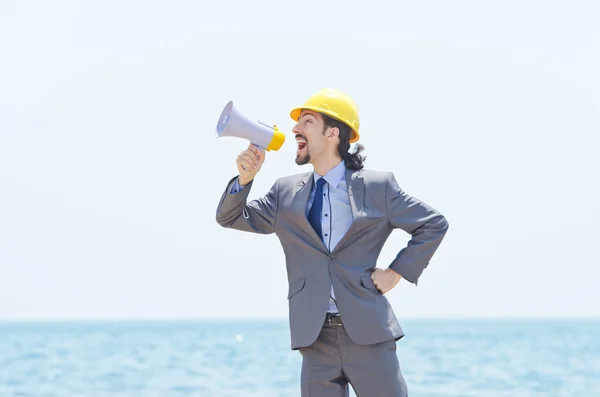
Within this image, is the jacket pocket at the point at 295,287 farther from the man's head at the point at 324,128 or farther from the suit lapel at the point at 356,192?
the man's head at the point at 324,128

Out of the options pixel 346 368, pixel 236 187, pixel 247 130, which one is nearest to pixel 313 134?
pixel 247 130

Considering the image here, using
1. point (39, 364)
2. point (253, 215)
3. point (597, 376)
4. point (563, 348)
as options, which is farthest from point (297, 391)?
point (563, 348)

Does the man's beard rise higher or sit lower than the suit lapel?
higher

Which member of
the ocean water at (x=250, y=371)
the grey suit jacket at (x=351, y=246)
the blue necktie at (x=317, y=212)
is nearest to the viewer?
the grey suit jacket at (x=351, y=246)

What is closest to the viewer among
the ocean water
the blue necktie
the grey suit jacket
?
the grey suit jacket

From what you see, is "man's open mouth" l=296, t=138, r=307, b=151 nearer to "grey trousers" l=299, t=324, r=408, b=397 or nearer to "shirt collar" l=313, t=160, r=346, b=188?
"shirt collar" l=313, t=160, r=346, b=188

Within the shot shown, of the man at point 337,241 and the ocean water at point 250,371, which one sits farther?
the ocean water at point 250,371

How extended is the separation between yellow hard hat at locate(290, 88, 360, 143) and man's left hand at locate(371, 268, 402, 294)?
0.60 metres

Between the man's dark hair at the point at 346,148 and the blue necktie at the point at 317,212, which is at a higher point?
the man's dark hair at the point at 346,148

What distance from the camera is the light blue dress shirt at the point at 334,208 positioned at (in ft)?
12.8

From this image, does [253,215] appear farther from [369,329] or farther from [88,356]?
[88,356]

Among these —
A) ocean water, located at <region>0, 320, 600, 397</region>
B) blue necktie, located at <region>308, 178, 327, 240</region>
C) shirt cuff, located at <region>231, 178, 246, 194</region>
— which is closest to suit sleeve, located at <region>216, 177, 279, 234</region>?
shirt cuff, located at <region>231, 178, 246, 194</region>

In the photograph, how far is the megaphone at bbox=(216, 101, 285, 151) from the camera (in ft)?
12.6

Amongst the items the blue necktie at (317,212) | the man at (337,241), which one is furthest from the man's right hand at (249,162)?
the blue necktie at (317,212)
